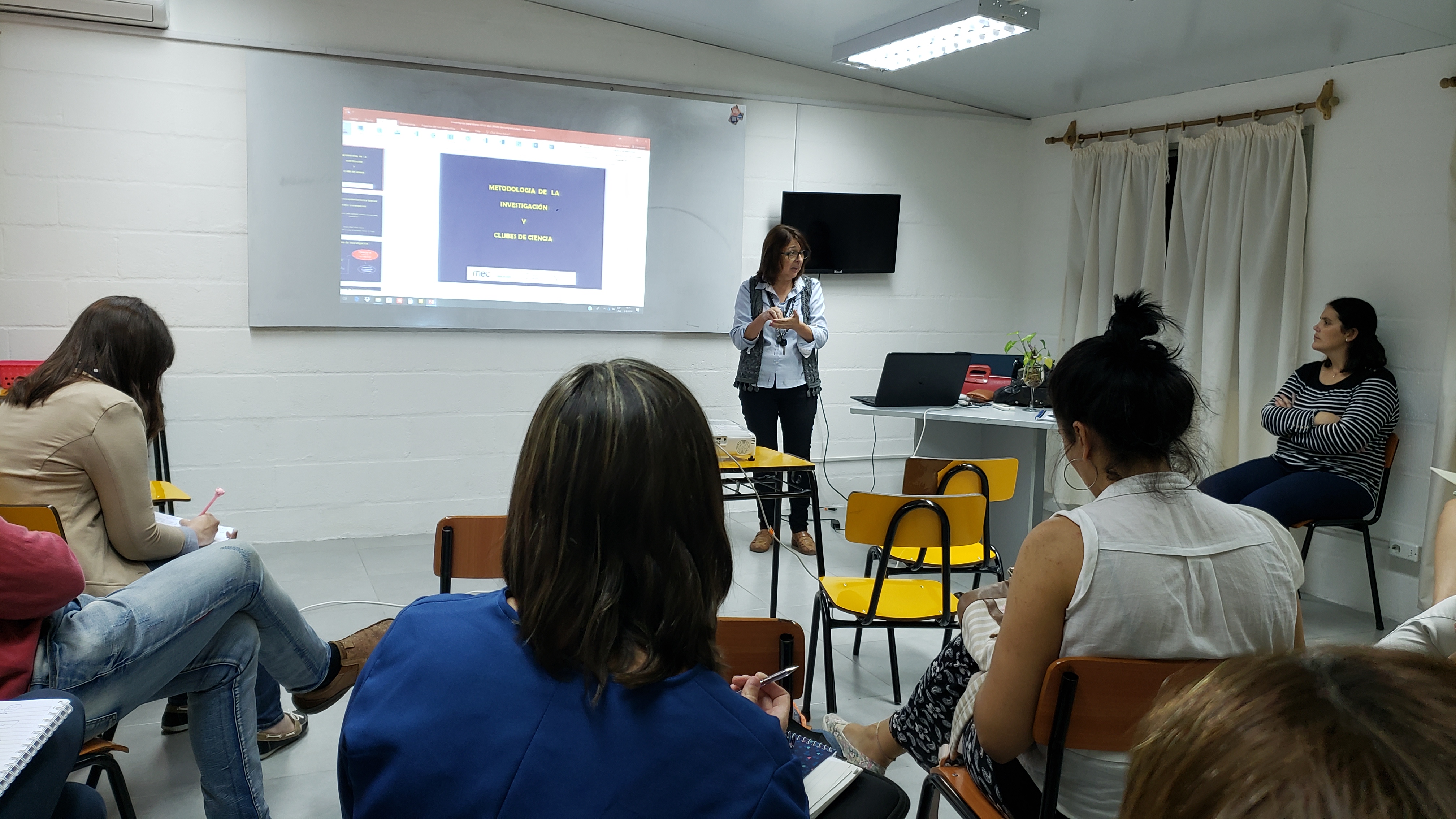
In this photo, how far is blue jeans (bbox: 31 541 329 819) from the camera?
1473mm

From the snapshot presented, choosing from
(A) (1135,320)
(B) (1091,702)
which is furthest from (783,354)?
(B) (1091,702)

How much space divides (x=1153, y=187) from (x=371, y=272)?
405 cm

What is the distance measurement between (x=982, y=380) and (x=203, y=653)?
11.7 feet

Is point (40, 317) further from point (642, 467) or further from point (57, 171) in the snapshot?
point (642, 467)

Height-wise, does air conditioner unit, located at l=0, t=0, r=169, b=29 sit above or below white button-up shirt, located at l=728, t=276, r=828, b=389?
above

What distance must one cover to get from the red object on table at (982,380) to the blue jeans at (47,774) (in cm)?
359

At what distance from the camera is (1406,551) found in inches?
152

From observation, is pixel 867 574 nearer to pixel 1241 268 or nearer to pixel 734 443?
pixel 734 443

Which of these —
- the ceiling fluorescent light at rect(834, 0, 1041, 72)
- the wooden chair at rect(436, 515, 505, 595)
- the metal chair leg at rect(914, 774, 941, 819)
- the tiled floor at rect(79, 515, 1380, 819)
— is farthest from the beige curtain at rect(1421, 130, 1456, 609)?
the wooden chair at rect(436, 515, 505, 595)

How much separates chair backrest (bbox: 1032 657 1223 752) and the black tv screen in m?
4.18

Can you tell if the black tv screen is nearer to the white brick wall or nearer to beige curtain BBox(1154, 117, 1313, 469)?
the white brick wall

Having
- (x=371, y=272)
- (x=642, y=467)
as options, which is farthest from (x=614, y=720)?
(x=371, y=272)

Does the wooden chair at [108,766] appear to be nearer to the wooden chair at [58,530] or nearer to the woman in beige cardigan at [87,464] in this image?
the wooden chair at [58,530]

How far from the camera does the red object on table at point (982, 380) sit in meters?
4.39
